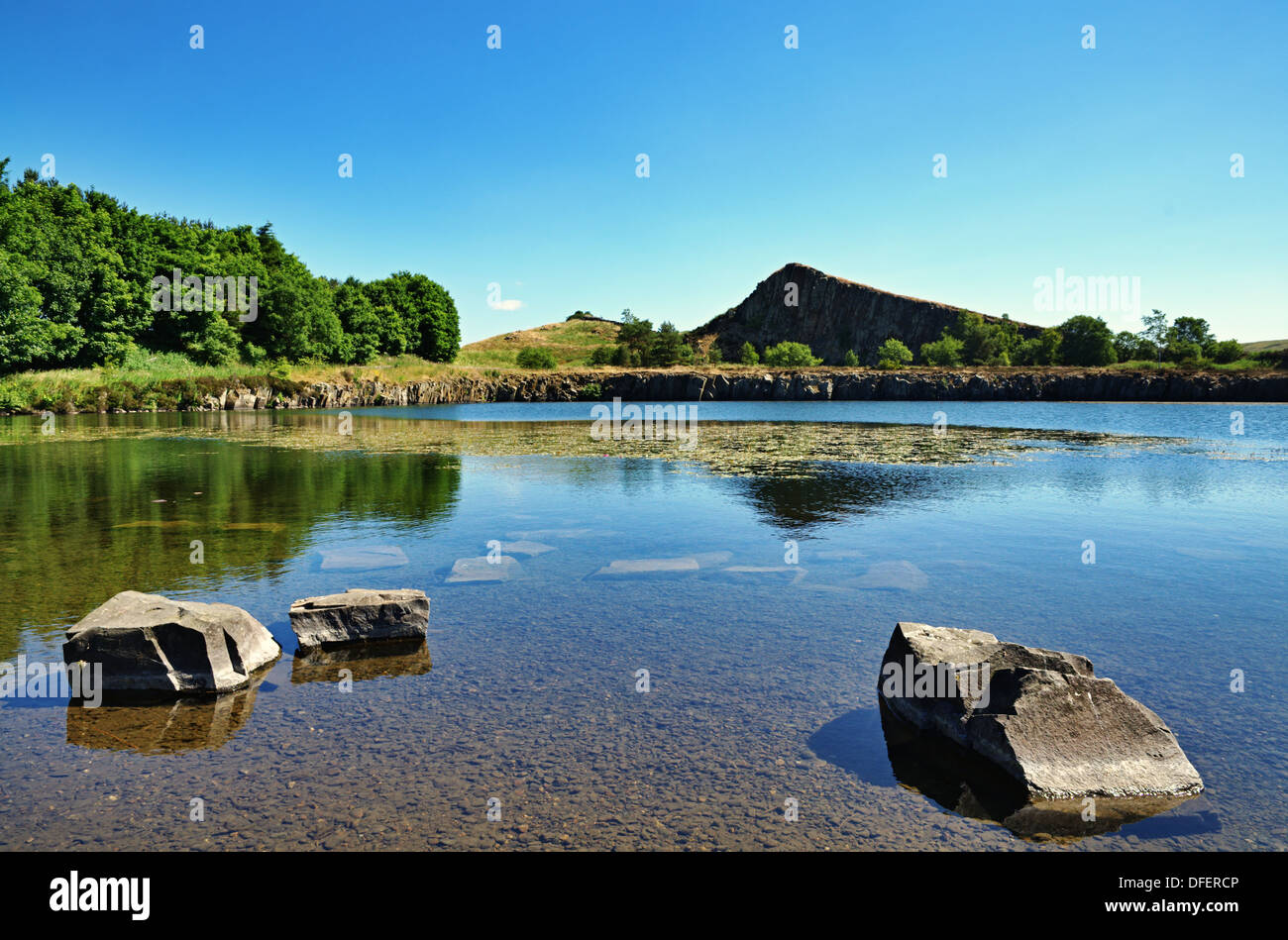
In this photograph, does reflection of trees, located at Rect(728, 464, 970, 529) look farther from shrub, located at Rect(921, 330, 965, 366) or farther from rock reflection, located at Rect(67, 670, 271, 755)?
shrub, located at Rect(921, 330, 965, 366)

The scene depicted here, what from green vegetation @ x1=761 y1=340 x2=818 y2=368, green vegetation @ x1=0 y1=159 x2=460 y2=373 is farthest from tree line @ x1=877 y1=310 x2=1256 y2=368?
green vegetation @ x1=0 y1=159 x2=460 y2=373

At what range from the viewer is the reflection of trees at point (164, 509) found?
10.7 m

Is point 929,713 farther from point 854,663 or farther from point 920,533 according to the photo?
point 920,533

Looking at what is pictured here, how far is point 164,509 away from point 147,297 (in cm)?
→ 6155

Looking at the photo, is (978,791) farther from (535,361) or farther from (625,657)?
(535,361)

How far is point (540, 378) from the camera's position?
10469 cm

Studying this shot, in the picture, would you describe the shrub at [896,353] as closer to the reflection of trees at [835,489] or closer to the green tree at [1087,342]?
the green tree at [1087,342]

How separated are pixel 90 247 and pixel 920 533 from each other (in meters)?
73.9

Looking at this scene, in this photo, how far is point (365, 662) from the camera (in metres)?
7.97

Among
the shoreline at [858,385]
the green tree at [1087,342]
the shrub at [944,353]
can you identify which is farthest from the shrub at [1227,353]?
the shrub at [944,353]

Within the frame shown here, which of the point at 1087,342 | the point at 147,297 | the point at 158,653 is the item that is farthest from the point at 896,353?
the point at 158,653

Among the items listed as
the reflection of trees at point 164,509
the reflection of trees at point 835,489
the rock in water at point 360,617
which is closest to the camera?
the rock in water at point 360,617

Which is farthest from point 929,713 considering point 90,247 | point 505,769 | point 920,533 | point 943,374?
point 943,374

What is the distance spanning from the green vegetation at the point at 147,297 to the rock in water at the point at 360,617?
59265mm
